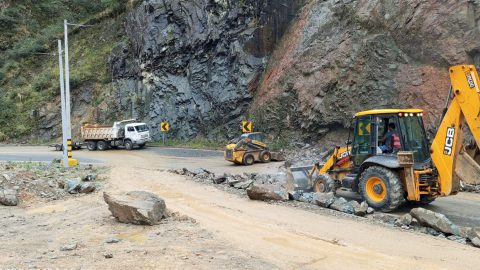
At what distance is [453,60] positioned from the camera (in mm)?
17141

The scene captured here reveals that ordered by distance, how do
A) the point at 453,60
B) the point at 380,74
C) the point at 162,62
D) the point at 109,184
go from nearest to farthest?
the point at 109,184
the point at 453,60
the point at 380,74
the point at 162,62

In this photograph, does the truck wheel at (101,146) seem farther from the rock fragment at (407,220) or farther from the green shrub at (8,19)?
the green shrub at (8,19)

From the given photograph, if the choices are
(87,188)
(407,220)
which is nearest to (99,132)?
(87,188)

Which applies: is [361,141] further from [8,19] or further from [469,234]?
[8,19]

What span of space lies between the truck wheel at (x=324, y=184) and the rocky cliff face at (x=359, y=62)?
406 inches

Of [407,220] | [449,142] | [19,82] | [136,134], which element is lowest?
[407,220]

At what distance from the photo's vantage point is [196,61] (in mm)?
30672

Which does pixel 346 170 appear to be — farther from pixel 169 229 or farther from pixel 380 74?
pixel 380 74

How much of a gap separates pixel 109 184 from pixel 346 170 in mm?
6894

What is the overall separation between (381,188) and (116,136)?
24.3m

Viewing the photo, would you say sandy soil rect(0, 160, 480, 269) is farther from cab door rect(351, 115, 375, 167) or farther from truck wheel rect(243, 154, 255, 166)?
truck wheel rect(243, 154, 255, 166)

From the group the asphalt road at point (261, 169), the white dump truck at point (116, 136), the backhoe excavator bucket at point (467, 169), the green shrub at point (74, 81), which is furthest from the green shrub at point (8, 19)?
the backhoe excavator bucket at point (467, 169)

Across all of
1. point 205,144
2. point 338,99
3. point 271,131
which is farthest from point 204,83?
point 338,99

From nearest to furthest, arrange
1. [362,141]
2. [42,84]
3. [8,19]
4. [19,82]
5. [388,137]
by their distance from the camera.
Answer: [388,137]
[362,141]
[42,84]
[19,82]
[8,19]
